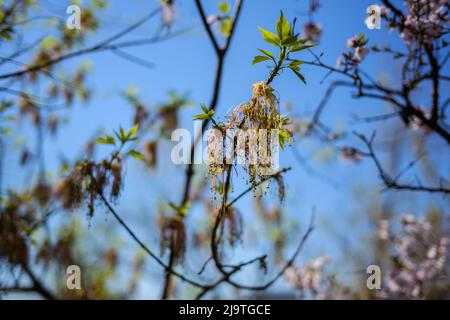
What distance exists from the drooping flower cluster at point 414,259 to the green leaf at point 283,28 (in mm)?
2167

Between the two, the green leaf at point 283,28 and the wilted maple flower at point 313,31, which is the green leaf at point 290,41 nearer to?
the green leaf at point 283,28

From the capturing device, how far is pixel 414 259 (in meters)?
3.94

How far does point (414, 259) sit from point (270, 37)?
3257 mm

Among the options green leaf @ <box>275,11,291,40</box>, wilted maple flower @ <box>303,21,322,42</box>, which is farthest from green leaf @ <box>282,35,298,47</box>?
Result: wilted maple flower @ <box>303,21,322,42</box>

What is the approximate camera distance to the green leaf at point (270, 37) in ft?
4.51

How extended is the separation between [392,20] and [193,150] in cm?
125

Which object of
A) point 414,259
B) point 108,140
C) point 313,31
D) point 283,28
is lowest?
point 414,259

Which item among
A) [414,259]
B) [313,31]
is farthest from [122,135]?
[414,259]

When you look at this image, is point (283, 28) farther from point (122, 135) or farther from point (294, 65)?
point (122, 135)

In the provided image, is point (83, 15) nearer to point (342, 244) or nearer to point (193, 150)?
point (193, 150)

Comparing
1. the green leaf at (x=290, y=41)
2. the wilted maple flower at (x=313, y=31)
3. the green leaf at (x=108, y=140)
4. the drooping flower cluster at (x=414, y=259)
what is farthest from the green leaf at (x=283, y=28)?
the drooping flower cluster at (x=414, y=259)

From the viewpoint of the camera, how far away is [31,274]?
8.66ft
